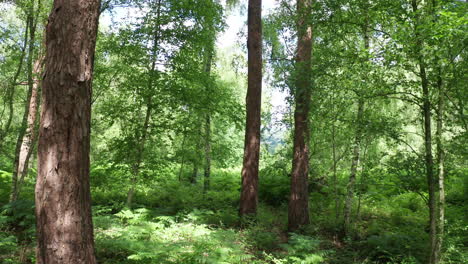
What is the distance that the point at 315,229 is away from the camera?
7.23 metres

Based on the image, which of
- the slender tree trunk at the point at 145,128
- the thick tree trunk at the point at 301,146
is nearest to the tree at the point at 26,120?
the slender tree trunk at the point at 145,128

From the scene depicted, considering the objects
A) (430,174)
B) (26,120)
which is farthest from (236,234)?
(26,120)

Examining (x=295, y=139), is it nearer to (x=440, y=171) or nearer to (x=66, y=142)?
(x=440, y=171)

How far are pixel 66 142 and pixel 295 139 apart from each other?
615cm

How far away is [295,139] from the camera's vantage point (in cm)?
824

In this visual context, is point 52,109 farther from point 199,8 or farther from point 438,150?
point 199,8

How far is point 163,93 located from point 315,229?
5.01 meters

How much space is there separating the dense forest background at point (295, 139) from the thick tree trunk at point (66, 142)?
151cm

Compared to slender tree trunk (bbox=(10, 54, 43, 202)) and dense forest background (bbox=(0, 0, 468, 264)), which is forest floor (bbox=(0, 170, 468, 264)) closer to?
dense forest background (bbox=(0, 0, 468, 264))

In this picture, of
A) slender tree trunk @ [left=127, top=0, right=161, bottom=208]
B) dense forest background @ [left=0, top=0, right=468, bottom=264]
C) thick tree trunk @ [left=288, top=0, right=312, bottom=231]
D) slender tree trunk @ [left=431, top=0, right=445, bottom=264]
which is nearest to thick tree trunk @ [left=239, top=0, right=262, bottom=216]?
dense forest background @ [left=0, top=0, right=468, bottom=264]

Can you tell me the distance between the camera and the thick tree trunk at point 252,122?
809cm

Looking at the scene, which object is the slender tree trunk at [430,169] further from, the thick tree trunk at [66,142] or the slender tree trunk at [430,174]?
the thick tree trunk at [66,142]

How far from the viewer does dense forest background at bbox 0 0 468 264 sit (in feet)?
17.0

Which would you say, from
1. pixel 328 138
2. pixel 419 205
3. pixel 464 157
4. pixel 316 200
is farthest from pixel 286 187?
pixel 464 157
